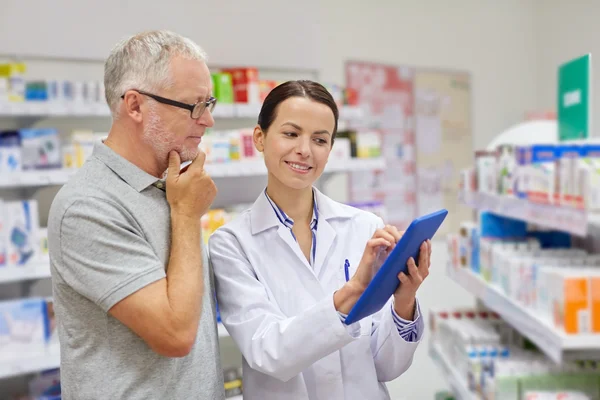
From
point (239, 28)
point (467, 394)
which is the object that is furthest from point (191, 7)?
point (467, 394)

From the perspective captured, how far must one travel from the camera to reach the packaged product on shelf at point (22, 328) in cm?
331

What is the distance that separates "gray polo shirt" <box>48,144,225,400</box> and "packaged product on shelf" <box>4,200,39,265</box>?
203cm

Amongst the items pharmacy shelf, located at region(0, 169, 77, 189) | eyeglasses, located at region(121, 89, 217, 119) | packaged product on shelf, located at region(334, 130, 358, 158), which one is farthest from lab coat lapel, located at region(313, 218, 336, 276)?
packaged product on shelf, located at region(334, 130, 358, 158)

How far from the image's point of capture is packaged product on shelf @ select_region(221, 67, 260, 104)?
412 centimetres

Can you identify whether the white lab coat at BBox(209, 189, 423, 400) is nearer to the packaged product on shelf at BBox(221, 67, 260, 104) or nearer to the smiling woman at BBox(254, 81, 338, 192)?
the smiling woman at BBox(254, 81, 338, 192)

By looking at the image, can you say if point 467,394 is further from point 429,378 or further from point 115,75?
point 115,75

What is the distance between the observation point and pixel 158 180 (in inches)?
63.1

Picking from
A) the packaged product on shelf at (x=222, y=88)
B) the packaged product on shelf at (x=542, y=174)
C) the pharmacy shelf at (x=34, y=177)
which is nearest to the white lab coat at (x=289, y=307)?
the packaged product on shelf at (x=542, y=174)

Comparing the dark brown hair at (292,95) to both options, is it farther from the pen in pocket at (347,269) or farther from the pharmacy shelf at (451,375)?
the pharmacy shelf at (451,375)

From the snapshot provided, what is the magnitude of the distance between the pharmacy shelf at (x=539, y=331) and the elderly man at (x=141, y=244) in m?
1.35

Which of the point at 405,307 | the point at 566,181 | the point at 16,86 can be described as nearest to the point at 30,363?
the point at 16,86

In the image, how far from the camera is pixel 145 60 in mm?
1524

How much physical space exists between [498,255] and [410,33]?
3.84 meters

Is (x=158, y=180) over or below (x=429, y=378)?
over
